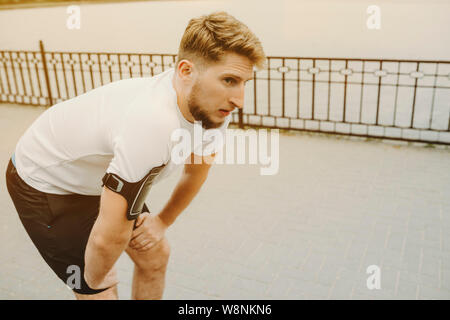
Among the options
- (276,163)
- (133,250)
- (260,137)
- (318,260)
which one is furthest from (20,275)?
(260,137)

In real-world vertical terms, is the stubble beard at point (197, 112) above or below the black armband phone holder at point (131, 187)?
above

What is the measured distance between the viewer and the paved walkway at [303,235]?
3.58 meters

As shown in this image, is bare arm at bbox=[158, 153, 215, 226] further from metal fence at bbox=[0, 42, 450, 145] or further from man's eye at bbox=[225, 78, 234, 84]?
metal fence at bbox=[0, 42, 450, 145]

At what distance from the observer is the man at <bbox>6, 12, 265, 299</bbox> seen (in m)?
1.72

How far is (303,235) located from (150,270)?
2182 millimetres

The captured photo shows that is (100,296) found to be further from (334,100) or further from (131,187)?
(334,100)

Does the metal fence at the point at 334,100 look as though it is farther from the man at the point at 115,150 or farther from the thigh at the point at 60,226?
the thigh at the point at 60,226

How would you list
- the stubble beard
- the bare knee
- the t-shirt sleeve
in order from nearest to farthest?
1. the t-shirt sleeve
2. the stubble beard
3. the bare knee

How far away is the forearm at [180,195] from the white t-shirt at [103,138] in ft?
1.18

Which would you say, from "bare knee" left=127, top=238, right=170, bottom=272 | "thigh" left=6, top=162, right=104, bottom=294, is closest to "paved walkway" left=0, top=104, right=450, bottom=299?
"bare knee" left=127, top=238, right=170, bottom=272

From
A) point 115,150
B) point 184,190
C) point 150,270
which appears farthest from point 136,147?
point 150,270

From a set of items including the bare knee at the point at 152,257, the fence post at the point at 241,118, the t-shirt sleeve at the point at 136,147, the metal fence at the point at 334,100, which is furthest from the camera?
the fence post at the point at 241,118

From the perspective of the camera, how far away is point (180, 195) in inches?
101

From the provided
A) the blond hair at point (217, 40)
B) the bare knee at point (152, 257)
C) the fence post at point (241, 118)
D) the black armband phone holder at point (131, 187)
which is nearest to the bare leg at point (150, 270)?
the bare knee at point (152, 257)
